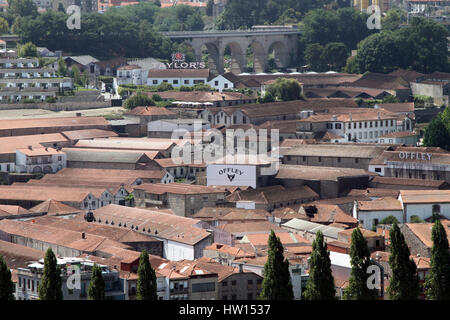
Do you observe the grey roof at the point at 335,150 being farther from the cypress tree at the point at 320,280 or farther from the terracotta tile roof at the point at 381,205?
the cypress tree at the point at 320,280

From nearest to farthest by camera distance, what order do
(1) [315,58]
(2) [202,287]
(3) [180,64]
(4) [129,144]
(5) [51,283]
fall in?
(5) [51,283] < (2) [202,287] < (4) [129,144] < (3) [180,64] < (1) [315,58]

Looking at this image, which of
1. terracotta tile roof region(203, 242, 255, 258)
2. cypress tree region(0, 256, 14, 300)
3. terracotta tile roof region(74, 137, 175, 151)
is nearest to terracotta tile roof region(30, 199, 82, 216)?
terracotta tile roof region(74, 137, 175, 151)

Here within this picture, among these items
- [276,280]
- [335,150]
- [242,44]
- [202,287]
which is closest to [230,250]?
[202,287]

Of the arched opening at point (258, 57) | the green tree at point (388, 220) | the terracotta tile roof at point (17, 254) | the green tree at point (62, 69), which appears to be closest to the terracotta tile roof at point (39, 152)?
the terracotta tile roof at point (17, 254)

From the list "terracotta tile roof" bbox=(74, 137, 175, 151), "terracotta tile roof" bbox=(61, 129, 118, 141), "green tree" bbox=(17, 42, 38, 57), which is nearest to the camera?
"terracotta tile roof" bbox=(74, 137, 175, 151)

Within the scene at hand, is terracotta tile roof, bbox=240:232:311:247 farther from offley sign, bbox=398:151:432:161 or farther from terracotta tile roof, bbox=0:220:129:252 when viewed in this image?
offley sign, bbox=398:151:432:161

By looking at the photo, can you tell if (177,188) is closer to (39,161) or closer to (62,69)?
(39,161)
